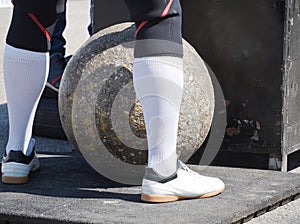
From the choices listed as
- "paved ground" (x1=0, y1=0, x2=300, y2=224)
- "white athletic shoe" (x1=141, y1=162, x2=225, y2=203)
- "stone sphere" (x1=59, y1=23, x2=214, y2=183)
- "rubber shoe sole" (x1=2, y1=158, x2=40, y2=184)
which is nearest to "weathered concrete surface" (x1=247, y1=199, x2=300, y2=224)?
"paved ground" (x1=0, y1=0, x2=300, y2=224)

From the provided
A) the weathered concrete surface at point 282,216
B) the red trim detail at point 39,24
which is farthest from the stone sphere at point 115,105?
the weathered concrete surface at point 282,216

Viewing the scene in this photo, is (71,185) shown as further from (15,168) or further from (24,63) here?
(24,63)

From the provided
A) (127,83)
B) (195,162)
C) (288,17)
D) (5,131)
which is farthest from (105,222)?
(5,131)

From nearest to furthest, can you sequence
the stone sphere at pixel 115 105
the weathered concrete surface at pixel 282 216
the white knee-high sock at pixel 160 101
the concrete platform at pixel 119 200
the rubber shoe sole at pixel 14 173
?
the concrete platform at pixel 119 200 < the white knee-high sock at pixel 160 101 < the weathered concrete surface at pixel 282 216 < the stone sphere at pixel 115 105 < the rubber shoe sole at pixel 14 173

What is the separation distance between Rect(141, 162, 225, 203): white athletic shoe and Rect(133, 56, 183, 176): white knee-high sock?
1.6 inches

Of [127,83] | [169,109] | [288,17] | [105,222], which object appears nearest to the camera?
[105,222]

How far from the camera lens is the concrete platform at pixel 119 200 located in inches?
131

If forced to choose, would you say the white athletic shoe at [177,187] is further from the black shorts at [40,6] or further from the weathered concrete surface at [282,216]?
the black shorts at [40,6]

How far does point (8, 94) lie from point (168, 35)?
0.83 m

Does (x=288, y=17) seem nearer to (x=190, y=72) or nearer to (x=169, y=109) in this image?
(x=190, y=72)

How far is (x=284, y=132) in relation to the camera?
4223 mm

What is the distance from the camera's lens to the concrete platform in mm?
3330

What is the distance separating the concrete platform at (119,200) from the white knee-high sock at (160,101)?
21cm

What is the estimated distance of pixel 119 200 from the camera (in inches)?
141
